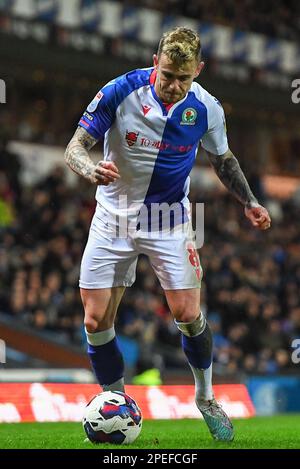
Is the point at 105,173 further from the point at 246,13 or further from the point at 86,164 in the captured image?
the point at 246,13

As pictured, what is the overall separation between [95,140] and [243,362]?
39.9 ft

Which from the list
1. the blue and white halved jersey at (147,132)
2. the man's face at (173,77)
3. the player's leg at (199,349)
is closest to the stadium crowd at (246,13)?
the blue and white halved jersey at (147,132)

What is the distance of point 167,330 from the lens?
1761cm

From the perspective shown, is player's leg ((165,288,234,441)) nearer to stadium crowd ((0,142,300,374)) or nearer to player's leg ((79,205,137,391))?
player's leg ((79,205,137,391))

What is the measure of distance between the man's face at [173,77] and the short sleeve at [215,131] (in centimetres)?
33

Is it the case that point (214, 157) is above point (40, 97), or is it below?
above

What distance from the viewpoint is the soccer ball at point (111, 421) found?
6461mm

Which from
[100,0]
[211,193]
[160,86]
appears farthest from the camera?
[211,193]

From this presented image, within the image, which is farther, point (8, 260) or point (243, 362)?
point (243, 362)

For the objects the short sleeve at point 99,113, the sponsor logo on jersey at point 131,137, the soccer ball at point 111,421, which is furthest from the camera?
the sponsor logo on jersey at point 131,137

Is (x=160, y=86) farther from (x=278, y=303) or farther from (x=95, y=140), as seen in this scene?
(x=278, y=303)

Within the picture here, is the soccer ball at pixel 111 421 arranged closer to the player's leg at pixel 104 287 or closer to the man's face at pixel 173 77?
the player's leg at pixel 104 287

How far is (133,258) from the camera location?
694 centimetres
